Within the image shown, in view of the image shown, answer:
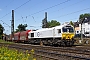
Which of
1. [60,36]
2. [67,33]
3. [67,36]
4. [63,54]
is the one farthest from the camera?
[67,33]

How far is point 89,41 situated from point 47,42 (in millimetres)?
11489

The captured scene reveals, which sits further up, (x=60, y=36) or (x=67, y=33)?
(x=67, y=33)

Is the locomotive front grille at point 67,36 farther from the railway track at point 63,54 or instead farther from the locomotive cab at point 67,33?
the railway track at point 63,54

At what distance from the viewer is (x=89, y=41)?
128ft

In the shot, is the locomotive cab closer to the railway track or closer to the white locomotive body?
the white locomotive body

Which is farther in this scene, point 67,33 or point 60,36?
point 67,33

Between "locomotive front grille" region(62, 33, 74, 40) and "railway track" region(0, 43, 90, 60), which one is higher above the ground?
"locomotive front grille" region(62, 33, 74, 40)

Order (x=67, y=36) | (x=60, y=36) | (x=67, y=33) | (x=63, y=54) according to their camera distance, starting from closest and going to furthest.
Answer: (x=63, y=54), (x=60, y=36), (x=67, y=36), (x=67, y=33)

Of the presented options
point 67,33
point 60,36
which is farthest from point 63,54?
point 67,33

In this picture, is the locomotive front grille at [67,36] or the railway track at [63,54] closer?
the railway track at [63,54]

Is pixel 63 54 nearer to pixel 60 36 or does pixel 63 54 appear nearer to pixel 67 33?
pixel 60 36

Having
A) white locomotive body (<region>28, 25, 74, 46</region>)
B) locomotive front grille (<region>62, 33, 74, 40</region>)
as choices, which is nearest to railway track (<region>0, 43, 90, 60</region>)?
white locomotive body (<region>28, 25, 74, 46</region>)

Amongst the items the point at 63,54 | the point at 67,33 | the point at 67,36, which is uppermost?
the point at 67,33

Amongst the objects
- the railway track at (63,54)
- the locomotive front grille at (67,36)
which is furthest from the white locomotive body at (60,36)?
the railway track at (63,54)
